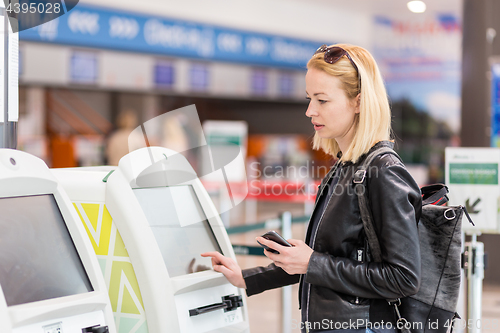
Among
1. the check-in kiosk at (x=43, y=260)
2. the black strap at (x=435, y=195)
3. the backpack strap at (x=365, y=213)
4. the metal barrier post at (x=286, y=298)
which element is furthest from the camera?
the metal barrier post at (x=286, y=298)

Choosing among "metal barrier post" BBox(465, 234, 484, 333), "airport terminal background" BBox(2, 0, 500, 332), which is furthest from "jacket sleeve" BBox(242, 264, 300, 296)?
"airport terminal background" BBox(2, 0, 500, 332)

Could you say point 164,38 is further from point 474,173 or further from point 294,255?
point 294,255

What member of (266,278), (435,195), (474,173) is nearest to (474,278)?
(474,173)

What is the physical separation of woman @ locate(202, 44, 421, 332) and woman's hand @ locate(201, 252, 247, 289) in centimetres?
25

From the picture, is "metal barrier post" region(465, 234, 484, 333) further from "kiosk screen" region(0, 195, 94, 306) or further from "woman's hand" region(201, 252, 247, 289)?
"kiosk screen" region(0, 195, 94, 306)

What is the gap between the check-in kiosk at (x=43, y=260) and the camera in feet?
4.25

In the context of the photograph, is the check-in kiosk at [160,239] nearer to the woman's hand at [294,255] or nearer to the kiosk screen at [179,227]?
the kiosk screen at [179,227]

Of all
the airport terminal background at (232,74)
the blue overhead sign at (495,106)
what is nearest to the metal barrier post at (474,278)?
the blue overhead sign at (495,106)

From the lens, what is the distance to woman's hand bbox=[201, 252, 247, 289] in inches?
69.7

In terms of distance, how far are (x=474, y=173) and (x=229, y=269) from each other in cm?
128

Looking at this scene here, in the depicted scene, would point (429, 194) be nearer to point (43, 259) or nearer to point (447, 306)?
point (447, 306)

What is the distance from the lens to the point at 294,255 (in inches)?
58.0

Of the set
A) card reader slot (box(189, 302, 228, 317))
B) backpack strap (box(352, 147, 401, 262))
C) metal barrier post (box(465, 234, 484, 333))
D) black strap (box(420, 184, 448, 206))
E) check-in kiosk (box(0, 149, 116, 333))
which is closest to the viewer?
check-in kiosk (box(0, 149, 116, 333))

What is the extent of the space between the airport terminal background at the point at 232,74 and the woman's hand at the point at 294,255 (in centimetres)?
427
